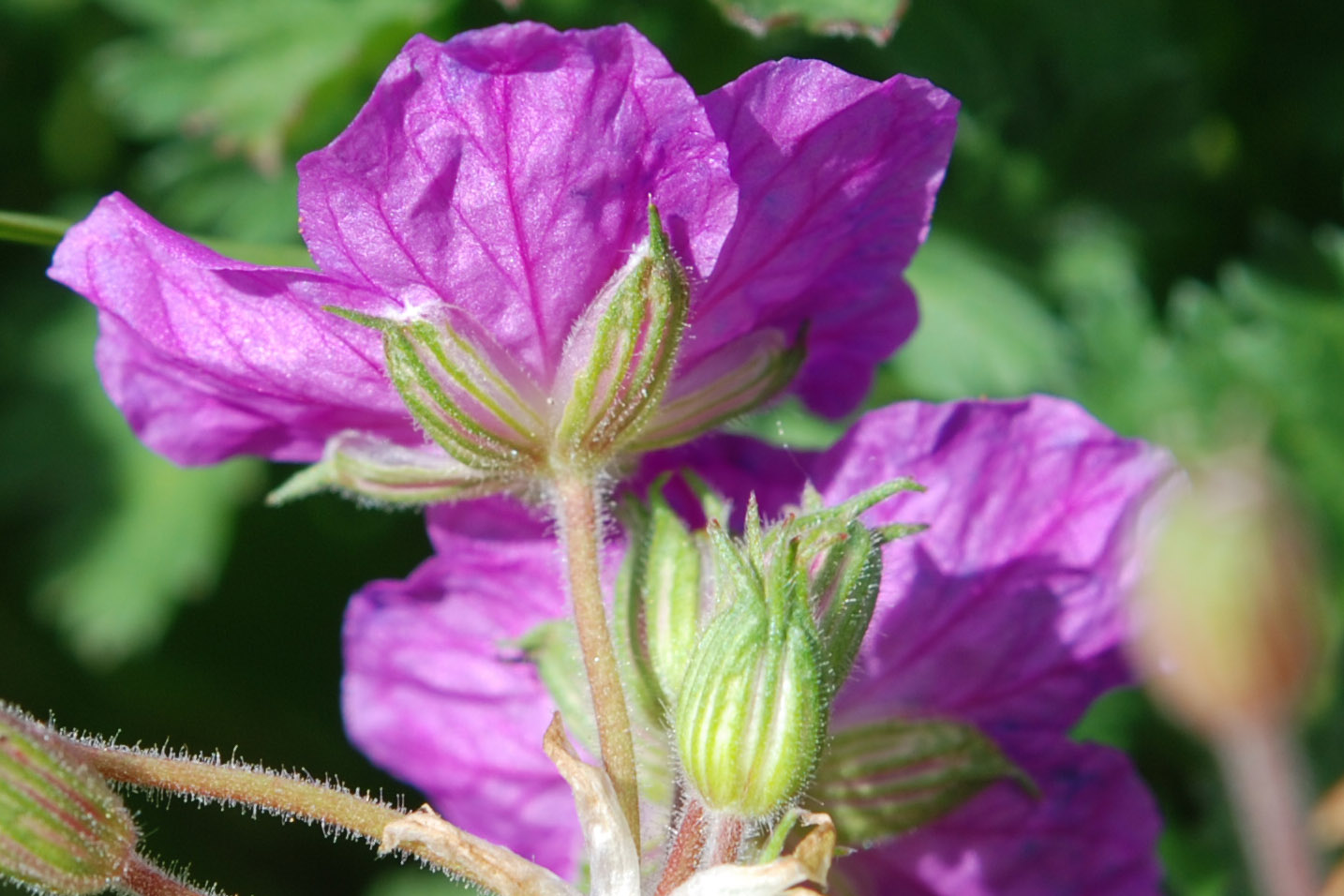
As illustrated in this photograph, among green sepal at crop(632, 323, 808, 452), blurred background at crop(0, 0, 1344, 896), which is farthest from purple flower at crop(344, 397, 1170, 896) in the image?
blurred background at crop(0, 0, 1344, 896)

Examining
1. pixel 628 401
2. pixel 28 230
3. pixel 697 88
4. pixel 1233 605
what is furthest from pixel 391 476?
pixel 697 88

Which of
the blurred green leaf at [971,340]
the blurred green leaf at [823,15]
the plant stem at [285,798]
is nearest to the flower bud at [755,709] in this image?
the plant stem at [285,798]

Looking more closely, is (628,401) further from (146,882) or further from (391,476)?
(146,882)

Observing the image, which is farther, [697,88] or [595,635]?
[697,88]

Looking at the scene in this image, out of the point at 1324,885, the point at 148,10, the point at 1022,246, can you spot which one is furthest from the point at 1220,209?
the point at 1324,885

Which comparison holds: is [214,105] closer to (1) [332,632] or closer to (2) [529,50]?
(1) [332,632]

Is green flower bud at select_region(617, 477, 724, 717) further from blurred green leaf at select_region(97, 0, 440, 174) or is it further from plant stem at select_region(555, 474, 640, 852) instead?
blurred green leaf at select_region(97, 0, 440, 174)
